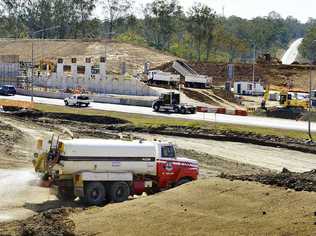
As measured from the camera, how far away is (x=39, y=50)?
16650cm

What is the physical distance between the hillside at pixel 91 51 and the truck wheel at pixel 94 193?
107 meters

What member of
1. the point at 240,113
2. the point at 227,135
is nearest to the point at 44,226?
the point at 227,135

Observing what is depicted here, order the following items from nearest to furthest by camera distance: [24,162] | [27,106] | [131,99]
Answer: [24,162] < [27,106] < [131,99]

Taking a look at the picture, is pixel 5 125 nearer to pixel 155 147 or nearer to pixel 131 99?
pixel 155 147

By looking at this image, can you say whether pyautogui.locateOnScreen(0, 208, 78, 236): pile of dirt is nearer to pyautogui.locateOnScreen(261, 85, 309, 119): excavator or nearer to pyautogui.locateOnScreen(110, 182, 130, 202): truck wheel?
pyautogui.locateOnScreen(110, 182, 130, 202): truck wheel

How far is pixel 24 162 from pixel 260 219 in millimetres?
26259

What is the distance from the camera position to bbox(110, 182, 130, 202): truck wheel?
110ft

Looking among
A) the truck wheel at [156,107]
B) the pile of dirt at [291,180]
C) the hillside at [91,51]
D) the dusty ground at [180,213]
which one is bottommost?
the dusty ground at [180,213]

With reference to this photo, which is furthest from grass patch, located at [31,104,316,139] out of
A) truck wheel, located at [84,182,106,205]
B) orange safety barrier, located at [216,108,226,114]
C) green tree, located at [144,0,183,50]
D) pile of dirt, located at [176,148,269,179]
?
green tree, located at [144,0,183,50]

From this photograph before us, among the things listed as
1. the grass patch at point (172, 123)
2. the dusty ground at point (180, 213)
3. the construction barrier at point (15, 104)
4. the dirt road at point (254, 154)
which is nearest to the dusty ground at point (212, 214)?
the dusty ground at point (180, 213)

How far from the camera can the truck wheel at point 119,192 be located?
110 feet

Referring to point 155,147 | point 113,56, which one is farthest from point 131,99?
point 155,147

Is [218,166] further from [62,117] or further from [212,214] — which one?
[62,117]

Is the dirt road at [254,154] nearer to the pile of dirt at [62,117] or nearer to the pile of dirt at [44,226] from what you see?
the pile of dirt at [62,117]
